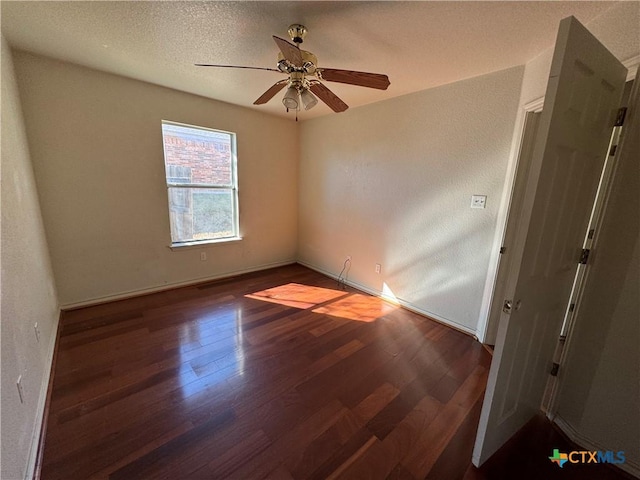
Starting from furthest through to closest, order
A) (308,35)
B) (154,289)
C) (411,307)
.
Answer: (154,289) < (411,307) < (308,35)

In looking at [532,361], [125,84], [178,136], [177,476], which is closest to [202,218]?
[178,136]

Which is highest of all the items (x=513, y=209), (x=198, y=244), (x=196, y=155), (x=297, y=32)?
(x=297, y=32)

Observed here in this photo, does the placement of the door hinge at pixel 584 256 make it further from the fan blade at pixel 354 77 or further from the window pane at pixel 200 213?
the window pane at pixel 200 213

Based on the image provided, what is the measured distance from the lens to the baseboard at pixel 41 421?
1.23 m

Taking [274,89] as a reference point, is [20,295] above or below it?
below

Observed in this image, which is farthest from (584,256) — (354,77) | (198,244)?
(198,244)

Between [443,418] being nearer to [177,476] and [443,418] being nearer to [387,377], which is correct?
[387,377]

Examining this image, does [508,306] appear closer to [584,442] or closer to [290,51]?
[584,442]

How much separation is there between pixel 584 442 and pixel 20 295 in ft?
10.9

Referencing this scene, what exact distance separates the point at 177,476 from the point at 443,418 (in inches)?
59.9

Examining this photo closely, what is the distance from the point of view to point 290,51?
4.83 feet

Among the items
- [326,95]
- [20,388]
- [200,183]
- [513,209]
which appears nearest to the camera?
[20,388]

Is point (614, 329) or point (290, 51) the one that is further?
point (290, 51)

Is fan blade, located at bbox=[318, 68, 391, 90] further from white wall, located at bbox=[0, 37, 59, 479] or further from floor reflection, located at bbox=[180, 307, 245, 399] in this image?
floor reflection, located at bbox=[180, 307, 245, 399]
